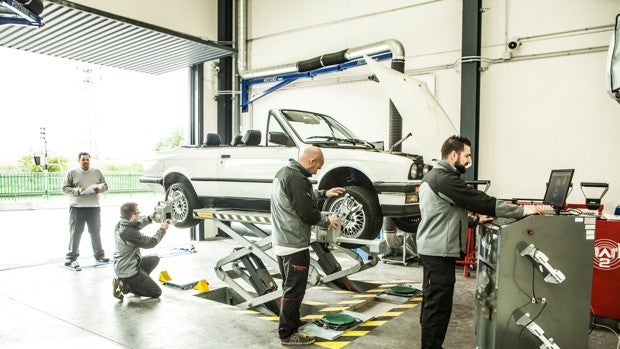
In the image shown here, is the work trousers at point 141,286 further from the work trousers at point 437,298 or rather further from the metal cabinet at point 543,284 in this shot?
the metal cabinet at point 543,284

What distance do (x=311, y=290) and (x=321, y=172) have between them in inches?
64.5

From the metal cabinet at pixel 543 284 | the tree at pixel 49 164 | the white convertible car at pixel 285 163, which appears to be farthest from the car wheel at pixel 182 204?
the tree at pixel 49 164

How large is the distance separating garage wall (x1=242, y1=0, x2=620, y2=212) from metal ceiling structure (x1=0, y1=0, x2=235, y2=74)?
289 centimetres

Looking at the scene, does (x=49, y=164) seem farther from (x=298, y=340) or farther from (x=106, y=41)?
(x=298, y=340)

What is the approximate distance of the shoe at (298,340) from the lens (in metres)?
3.51

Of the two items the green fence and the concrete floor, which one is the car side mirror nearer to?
the concrete floor

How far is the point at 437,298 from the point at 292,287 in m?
1.10

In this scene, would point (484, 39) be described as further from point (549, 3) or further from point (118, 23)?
point (118, 23)

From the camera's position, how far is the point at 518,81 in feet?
22.0

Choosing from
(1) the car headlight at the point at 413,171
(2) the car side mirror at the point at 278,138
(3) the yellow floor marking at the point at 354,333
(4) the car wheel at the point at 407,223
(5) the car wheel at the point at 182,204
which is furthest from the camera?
(5) the car wheel at the point at 182,204

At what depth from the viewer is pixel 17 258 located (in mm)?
7305

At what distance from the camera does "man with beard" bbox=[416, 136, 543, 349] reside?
2.92 metres

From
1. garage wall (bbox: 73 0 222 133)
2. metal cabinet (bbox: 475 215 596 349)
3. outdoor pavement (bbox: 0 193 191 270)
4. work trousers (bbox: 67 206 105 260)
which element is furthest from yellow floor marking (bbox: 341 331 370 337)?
garage wall (bbox: 73 0 222 133)

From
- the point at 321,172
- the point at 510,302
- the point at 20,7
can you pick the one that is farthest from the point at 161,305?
→ the point at 510,302
